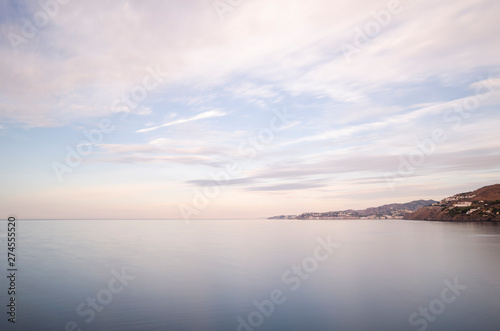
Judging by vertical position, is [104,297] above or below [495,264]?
above

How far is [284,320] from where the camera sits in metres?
22.0

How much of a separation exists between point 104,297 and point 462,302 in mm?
32246

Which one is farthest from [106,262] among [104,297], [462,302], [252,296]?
[462,302]

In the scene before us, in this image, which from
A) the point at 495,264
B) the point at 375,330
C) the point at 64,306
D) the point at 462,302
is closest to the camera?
the point at 375,330

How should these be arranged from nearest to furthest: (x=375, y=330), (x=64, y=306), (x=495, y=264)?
(x=375, y=330), (x=64, y=306), (x=495, y=264)

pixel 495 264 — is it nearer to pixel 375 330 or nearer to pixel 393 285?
pixel 393 285

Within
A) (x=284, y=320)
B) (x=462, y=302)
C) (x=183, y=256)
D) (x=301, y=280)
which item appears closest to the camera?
(x=284, y=320)

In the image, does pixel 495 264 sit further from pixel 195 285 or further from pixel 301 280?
pixel 195 285

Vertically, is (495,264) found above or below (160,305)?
below

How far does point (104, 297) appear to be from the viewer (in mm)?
26938

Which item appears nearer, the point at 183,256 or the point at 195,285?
the point at 195,285

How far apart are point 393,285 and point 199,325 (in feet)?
72.7

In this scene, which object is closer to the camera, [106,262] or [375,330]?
[375,330]

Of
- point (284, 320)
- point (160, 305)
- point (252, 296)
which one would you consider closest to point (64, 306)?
point (160, 305)
